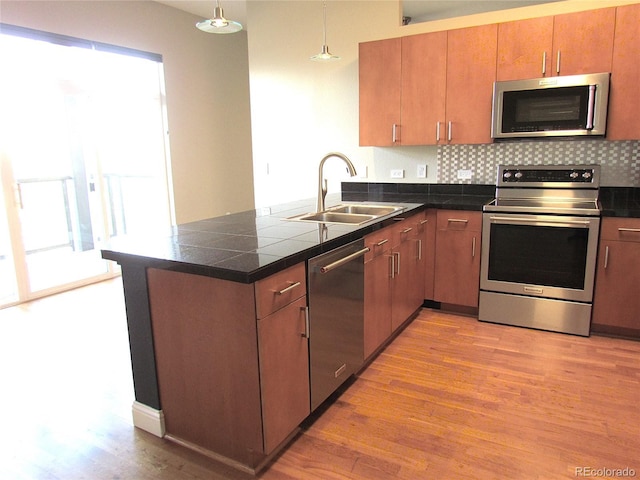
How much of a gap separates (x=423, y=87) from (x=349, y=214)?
4.29 feet

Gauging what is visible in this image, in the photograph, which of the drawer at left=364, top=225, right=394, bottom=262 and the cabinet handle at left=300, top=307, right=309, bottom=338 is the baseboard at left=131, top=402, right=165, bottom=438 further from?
the drawer at left=364, top=225, right=394, bottom=262

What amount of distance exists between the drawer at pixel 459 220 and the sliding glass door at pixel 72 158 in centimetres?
338

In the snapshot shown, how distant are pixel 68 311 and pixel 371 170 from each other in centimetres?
298

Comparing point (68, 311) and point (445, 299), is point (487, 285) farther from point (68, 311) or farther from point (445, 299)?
point (68, 311)

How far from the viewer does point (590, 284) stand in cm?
299

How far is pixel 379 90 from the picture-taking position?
145 inches

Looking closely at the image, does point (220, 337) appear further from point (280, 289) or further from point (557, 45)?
point (557, 45)

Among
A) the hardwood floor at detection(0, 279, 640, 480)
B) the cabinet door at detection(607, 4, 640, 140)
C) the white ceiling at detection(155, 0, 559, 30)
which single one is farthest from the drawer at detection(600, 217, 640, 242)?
the white ceiling at detection(155, 0, 559, 30)

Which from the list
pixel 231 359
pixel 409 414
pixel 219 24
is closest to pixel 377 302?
pixel 409 414

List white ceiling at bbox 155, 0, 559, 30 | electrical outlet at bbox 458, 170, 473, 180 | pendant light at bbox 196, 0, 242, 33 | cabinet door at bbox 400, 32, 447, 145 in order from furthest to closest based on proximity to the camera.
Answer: white ceiling at bbox 155, 0, 559, 30
electrical outlet at bbox 458, 170, 473, 180
cabinet door at bbox 400, 32, 447, 145
pendant light at bbox 196, 0, 242, 33

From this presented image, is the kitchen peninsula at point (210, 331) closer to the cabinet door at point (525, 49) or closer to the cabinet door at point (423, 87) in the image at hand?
the cabinet door at point (423, 87)

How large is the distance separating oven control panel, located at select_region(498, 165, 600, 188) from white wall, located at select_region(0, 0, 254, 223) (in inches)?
145

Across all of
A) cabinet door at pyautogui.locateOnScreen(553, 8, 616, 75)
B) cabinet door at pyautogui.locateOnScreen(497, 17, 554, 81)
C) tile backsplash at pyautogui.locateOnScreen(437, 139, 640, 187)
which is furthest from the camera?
tile backsplash at pyautogui.locateOnScreen(437, 139, 640, 187)
